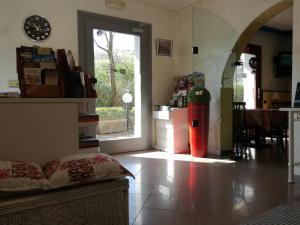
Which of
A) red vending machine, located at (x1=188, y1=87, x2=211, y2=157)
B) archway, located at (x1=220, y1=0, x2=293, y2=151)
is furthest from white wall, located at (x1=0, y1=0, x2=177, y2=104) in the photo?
archway, located at (x1=220, y1=0, x2=293, y2=151)

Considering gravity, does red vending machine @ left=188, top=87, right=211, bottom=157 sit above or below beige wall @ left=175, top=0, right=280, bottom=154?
below

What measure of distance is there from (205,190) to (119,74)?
2.76 metres

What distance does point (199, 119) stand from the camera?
419 centimetres

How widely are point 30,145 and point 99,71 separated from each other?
3034 millimetres

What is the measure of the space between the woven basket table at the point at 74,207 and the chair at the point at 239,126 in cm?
330

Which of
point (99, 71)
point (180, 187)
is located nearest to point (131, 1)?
point (99, 71)

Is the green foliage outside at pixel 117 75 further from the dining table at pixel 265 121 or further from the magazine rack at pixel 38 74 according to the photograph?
the magazine rack at pixel 38 74

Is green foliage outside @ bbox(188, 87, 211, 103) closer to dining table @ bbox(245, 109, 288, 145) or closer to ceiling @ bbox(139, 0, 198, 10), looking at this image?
dining table @ bbox(245, 109, 288, 145)

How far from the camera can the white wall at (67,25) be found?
11.8 feet

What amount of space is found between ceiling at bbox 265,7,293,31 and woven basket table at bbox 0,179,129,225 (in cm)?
578

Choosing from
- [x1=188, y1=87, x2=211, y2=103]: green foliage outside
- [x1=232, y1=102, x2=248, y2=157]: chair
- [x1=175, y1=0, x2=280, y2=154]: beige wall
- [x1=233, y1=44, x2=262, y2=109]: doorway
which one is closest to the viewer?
[x1=175, y1=0, x2=280, y2=154]: beige wall

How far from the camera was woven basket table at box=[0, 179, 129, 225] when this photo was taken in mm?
1216

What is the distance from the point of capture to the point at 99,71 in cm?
445

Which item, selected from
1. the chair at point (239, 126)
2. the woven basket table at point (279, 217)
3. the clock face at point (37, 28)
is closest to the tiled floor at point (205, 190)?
the woven basket table at point (279, 217)
